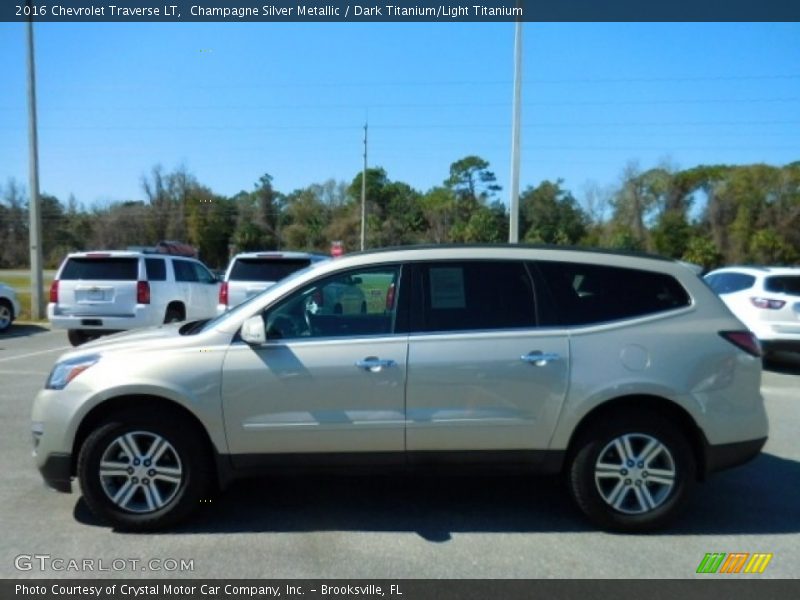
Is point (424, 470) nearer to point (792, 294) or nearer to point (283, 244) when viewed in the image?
point (792, 294)

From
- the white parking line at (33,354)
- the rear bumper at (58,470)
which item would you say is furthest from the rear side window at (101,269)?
the rear bumper at (58,470)

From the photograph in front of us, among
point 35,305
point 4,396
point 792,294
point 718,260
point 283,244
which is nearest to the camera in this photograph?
point 4,396

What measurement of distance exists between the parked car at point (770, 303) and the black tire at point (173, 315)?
935cm

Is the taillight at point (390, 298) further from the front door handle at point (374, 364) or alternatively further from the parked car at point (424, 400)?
the front door handle at point (374, 364)

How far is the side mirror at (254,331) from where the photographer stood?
3812 mm

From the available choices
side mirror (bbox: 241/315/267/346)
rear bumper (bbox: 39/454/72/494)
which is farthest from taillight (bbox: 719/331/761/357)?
rear bumper (bbox: 39/454/72/494)

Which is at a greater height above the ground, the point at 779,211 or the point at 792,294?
the point at 779,211

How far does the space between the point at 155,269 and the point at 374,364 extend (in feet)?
29.2

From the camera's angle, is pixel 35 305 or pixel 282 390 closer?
pixel 282 390

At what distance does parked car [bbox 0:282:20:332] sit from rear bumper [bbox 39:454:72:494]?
1241 cm

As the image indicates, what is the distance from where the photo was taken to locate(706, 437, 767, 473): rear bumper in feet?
13.0

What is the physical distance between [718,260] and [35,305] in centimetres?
4339
